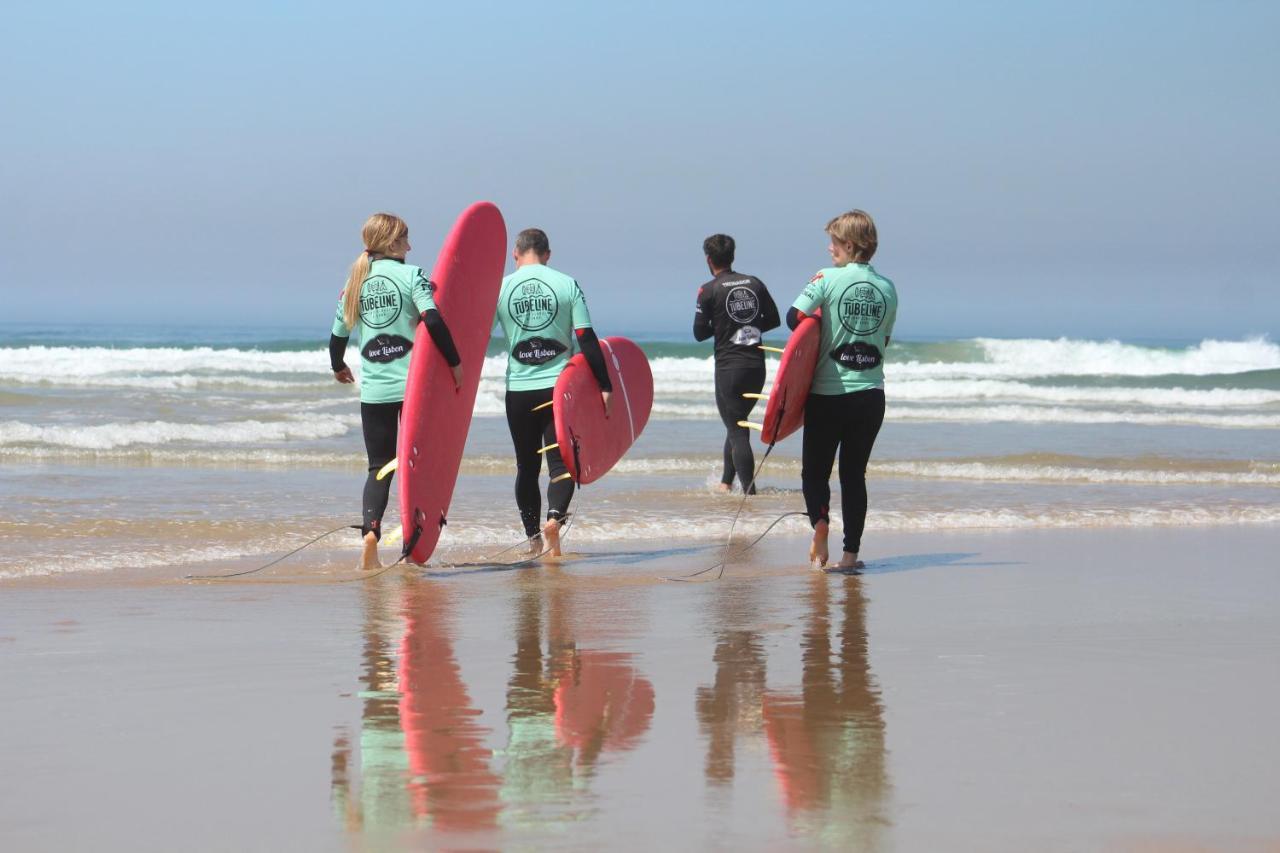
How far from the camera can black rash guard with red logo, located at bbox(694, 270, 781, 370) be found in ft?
29.7

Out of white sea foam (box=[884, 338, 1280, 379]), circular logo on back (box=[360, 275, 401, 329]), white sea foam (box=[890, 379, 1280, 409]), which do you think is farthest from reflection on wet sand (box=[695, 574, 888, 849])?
white sea foam (box=[884, 338, 1280, 379])

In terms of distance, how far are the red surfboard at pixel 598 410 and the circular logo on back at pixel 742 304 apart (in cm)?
134

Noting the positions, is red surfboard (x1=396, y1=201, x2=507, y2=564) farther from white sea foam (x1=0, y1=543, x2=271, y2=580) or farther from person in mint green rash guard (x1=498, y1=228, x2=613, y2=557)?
white sea foam (x1=0, y1=543, x2=271, y2=580)

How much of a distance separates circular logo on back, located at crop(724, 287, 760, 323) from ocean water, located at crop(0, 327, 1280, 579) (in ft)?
4.19

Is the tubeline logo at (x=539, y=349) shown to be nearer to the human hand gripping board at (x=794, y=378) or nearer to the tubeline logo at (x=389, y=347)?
the tubeline logo at (x=389, y=347)

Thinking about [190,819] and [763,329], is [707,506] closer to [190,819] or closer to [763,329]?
[763,329]

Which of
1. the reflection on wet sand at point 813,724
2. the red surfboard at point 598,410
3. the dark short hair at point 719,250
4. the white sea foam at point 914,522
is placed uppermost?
the dark short hair at point 719,250

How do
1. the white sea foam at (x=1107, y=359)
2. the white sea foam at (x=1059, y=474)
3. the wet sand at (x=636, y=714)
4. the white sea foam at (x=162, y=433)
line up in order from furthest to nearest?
the white sea foam at (x=1107, y=359) < the white sea foam at (x=162, y=433) < the white sea foam at (x=1059, y=474) < the wet sand at (x=636, y=714)

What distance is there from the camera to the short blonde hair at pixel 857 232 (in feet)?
20.6

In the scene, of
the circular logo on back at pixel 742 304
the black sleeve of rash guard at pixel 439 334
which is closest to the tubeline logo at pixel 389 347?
the black sleeve of rash guard at pixel 439 334

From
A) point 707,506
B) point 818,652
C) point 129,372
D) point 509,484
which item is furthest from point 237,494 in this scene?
point 129,372

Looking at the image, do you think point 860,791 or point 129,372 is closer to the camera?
point 860,791

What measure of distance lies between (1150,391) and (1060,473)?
48.8ft

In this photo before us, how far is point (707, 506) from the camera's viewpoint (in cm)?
937
